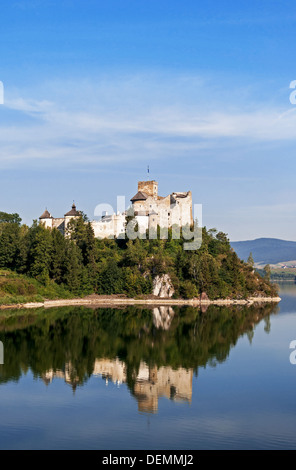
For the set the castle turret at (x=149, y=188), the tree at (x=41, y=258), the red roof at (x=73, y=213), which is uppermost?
the castle turret at (x=149, y=188)

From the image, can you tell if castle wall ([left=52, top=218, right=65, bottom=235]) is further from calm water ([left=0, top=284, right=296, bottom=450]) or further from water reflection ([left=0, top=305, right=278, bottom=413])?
calm water ([left=0, top=284, right=296, bottom=450])

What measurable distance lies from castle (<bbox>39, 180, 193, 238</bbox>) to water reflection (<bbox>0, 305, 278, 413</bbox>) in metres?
17.2

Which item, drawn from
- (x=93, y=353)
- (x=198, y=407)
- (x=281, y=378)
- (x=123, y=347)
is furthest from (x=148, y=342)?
(x=198, y=407)

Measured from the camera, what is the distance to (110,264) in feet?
180

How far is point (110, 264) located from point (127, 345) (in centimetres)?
2549

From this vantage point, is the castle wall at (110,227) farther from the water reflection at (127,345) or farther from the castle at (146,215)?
the water reflection at (127,345)

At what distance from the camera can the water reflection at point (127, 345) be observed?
71.2ft

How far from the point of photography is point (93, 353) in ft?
88.5

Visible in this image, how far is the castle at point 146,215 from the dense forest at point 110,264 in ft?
5.56

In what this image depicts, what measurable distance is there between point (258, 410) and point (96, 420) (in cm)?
546

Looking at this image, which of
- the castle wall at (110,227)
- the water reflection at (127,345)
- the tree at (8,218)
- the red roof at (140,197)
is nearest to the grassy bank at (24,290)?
the water reflection at (127,345)

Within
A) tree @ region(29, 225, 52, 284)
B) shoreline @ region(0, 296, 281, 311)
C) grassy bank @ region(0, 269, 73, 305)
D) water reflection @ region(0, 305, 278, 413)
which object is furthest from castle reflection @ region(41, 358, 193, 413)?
tree @ region(29, 225, 52, 284)

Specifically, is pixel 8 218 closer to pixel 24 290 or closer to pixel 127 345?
pixel 24 290

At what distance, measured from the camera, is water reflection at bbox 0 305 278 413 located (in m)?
21.7
